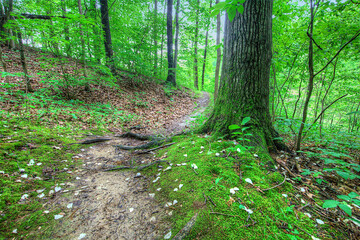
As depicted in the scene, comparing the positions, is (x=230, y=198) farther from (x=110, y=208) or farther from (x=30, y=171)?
(x=30, y=171)

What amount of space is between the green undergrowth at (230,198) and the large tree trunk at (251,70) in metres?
0.62

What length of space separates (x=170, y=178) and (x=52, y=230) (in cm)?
163

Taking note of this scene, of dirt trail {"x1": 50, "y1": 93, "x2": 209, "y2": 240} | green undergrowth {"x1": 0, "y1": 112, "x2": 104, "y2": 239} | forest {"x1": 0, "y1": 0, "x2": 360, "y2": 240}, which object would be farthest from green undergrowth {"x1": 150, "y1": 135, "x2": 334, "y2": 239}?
green undergrowth {"x1": 0, "y1": 112, "x2": 104, "y2": 239}

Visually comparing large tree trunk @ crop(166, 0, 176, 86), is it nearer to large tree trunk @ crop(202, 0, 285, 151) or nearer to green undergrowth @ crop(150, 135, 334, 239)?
large tree trunk @ crop(202, 0, 285, 151)

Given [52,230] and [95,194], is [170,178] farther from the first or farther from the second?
[52,230]

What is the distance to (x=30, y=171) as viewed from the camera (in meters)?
2.62

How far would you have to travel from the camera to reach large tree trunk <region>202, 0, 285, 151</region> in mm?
2924

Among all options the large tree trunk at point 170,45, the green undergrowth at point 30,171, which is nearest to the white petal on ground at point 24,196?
the green undergrowth at point 30,171

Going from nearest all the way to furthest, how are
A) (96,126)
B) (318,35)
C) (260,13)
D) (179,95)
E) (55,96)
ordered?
1. (260,13)
2. (318,35)
3. (96,126)
4. (55,96)
5. (179,95)

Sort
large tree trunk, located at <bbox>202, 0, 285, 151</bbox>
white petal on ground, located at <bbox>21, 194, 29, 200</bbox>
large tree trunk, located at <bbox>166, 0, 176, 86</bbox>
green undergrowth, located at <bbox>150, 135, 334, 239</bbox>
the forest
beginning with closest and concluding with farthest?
1. green undergrowth, located at <bbox>150, 135, 334, 239</bbox>
2. the forest
3. white petal on ground, located at <bbox>21, 194, 29, 200</bbox>
4. large tree trunk, located at <bbox>202, 0, 285, 151</bbox>
5. large tree trunk, located at <bbox>166, 0, 176, 86</bbox>

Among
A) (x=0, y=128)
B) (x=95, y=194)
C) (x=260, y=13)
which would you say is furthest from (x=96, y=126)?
(x=260, y=13)

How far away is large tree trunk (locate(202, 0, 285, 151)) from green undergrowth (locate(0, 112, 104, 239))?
10.5 feet

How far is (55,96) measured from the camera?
6.27 m

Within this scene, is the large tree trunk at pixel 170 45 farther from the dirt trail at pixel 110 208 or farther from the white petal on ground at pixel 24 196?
the white petal on ground at pixel 24 196
